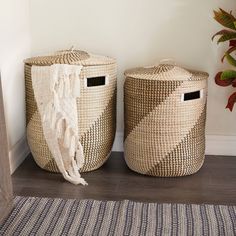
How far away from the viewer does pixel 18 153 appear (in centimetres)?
255

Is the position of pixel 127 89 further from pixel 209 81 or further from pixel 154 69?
pixel 209 81

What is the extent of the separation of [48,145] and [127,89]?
0.52 metres

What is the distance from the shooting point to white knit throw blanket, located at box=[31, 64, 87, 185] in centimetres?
221

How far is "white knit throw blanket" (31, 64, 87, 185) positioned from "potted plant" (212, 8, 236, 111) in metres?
0.76

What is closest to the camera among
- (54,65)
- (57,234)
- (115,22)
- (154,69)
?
(57,234)

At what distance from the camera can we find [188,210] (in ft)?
6.56

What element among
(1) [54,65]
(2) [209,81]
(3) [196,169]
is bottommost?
(3) [196,169]

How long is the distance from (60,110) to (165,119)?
54cm

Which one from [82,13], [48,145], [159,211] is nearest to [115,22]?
[82,13]

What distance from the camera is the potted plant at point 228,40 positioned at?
230 cm

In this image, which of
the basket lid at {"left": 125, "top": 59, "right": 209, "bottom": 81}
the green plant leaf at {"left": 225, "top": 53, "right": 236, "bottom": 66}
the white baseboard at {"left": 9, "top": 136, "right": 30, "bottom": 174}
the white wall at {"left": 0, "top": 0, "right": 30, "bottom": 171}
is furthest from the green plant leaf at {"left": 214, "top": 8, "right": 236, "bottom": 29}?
the white baseboard at {"left": 9, "top": 136, "right": 30, "bottom": 174}

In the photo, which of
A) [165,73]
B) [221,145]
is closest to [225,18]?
[165,73]

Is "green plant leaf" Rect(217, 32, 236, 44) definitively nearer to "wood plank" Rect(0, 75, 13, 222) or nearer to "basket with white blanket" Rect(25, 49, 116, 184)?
"basket with white blanket" Rect(25, 49, 116, 184)

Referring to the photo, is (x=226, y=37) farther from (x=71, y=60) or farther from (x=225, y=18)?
(x=71, y=60)
